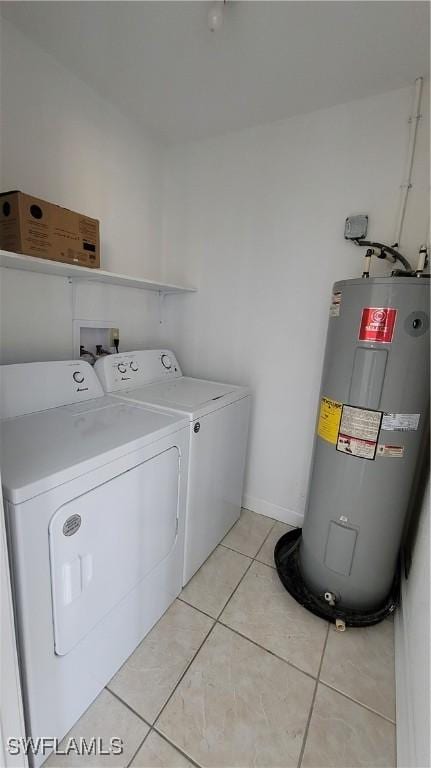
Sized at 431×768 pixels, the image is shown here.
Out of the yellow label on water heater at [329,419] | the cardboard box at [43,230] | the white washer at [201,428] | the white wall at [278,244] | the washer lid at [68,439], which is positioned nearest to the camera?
the washer lid at [68,439]

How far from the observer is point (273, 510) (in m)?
2.14

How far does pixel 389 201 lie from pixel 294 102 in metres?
0.74

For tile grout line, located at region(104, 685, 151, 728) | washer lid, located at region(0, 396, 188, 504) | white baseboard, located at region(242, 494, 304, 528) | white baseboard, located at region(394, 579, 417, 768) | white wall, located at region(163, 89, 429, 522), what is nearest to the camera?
washer lid, located at region(0, 396, 188, 504)

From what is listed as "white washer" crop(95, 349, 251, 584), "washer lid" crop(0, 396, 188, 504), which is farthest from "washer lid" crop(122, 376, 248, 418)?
"washer lid" crop(0, 396, 188, 504)

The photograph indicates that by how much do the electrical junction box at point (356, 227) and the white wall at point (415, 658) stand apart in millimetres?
1292

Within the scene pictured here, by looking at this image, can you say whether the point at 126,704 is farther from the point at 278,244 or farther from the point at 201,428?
the point at 278,244

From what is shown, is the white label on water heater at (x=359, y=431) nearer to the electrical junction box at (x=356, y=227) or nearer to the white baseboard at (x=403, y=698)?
the white baseboard at (x=403, y=698)

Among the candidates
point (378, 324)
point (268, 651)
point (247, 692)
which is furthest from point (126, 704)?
point (378, 324)

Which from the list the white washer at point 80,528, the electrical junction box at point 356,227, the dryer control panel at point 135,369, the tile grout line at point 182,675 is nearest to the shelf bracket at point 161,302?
the dryer control panel at point 135,369

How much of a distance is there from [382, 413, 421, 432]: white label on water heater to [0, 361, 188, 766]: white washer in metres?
0.82

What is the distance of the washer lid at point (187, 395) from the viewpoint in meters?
1.46

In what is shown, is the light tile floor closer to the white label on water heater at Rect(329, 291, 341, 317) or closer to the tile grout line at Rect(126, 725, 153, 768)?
the tile grout line at Rect(126, 725, 153, 768)

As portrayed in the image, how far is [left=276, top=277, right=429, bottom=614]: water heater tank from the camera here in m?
1.18

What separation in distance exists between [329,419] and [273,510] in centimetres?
105
